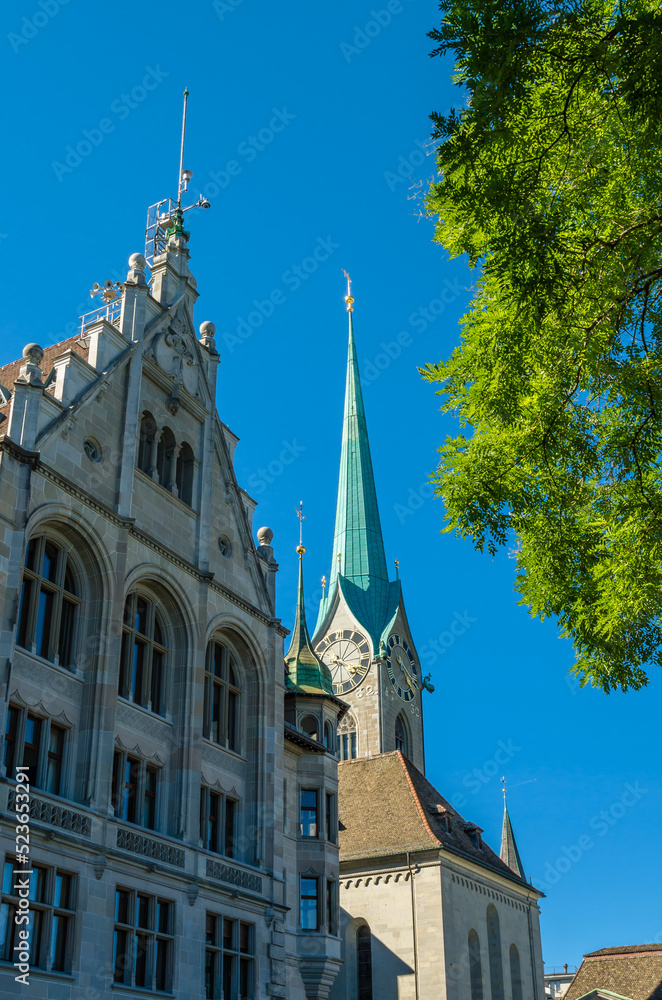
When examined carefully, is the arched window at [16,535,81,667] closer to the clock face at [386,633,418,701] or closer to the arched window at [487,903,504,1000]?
the arched window at [487,903,504,1000]

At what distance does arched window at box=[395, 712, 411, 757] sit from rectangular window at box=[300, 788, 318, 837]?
51.3 m

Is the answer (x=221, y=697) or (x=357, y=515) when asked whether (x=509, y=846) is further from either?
(x=221, y=697)

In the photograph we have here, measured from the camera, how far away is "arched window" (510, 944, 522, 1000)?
50.7 meters

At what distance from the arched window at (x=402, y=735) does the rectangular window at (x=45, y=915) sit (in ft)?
214

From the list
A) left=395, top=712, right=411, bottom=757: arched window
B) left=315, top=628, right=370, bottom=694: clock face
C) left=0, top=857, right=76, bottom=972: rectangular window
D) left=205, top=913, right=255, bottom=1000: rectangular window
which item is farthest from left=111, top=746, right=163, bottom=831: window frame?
left=315, top=628, right=370, bottom=694: clock face

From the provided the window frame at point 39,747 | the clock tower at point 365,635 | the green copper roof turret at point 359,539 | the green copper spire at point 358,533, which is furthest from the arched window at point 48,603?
the green copper spire at point 358,533

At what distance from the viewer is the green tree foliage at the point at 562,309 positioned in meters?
10.1

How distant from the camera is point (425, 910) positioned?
44656 millimetres

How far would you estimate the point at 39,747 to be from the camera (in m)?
21.6

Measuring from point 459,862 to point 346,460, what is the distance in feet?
188

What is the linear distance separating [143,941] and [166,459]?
11811 mm

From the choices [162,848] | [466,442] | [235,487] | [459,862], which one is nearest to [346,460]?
[459,862]

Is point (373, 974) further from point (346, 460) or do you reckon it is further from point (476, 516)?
point (346, 460)

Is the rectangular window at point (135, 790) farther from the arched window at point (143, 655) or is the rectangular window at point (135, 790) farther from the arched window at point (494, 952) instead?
the arched window at point (494, 952)
